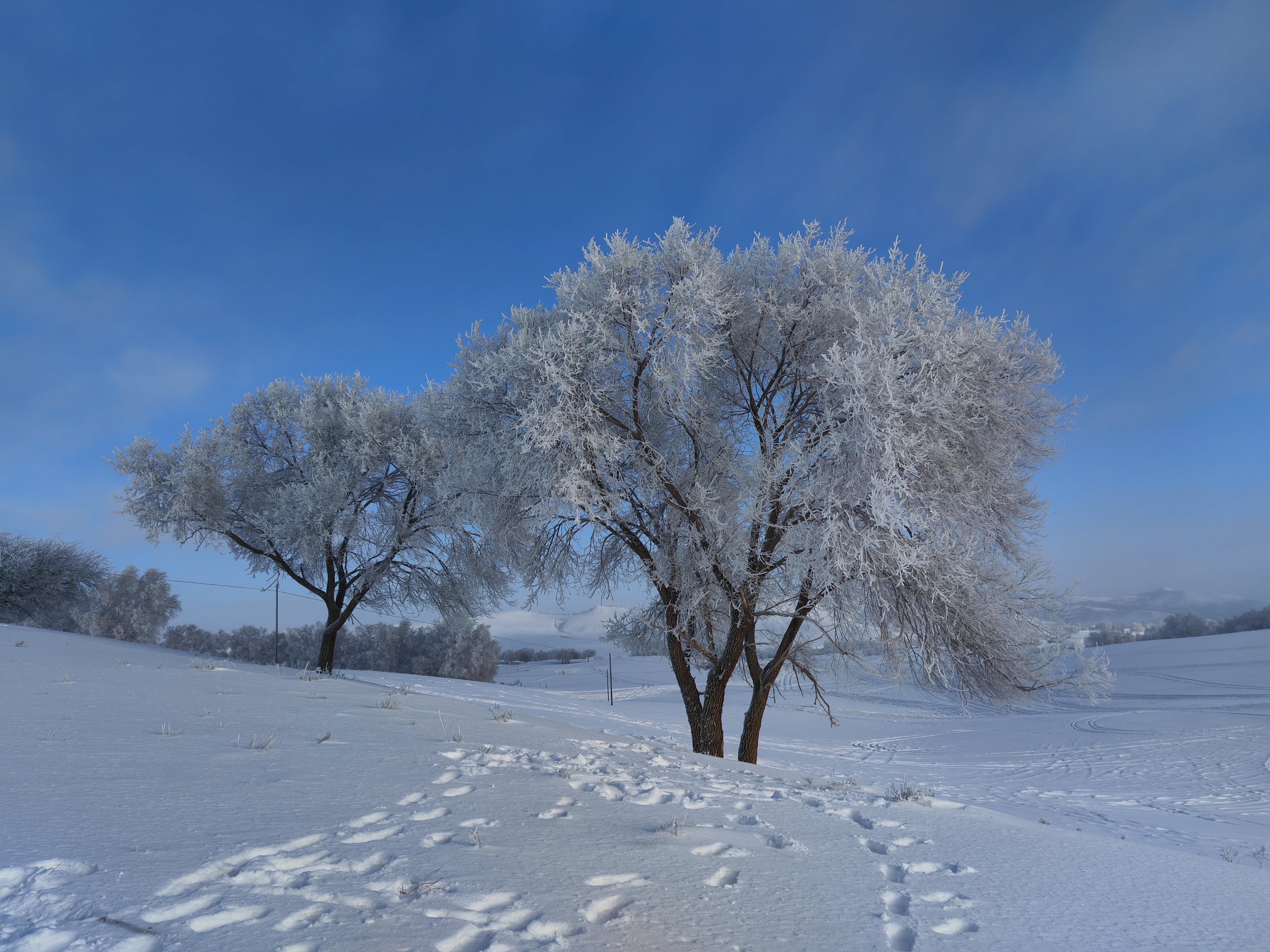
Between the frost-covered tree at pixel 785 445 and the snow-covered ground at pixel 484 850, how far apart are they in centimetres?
264

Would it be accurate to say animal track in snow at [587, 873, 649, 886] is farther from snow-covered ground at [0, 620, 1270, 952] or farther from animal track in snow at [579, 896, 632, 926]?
animal track in snow at [579, 896, 632, 926]

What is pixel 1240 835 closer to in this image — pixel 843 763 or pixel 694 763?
pixel 694 763

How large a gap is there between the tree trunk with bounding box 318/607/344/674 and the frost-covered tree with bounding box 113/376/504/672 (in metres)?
0.03

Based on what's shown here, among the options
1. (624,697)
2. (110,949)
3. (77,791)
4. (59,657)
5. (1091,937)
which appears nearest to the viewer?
(110,949)

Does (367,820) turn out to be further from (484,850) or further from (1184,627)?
(1184,627)

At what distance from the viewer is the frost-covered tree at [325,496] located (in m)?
15.3

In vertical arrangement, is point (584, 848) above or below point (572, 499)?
below

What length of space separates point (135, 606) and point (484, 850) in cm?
4788

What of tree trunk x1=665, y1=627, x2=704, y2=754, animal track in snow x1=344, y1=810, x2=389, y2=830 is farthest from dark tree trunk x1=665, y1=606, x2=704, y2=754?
animal track in snow x1=344, y1=810, x2=389, y2=830

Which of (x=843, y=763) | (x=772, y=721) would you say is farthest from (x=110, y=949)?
(x=772, y=721)

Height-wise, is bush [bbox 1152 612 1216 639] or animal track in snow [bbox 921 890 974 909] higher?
animal track in snow [bbox 921 890 974 909]

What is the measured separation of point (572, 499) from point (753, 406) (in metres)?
3.73

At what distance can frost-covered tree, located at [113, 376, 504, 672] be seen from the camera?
15.3 meters

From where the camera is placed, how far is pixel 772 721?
27672 mm
